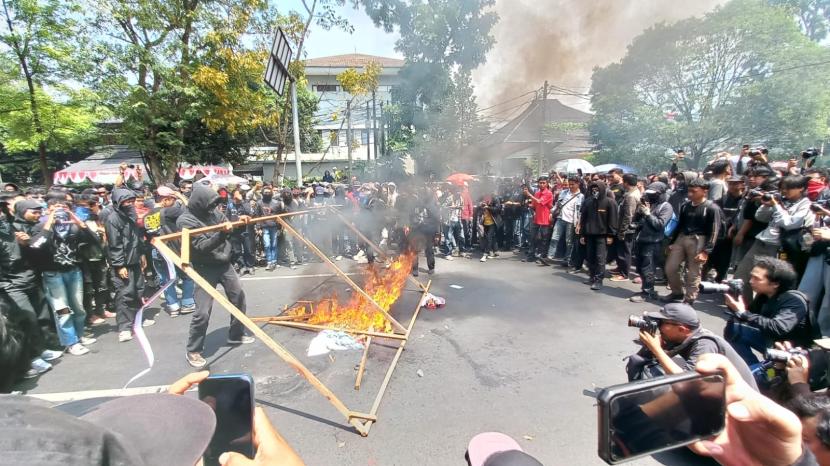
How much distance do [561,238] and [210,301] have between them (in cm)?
765

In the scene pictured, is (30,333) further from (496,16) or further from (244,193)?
(496,16)

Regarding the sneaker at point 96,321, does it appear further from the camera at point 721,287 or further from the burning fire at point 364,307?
the camera at point 721,287

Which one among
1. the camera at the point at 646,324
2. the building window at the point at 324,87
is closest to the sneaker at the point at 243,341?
the camera at the point at 646,324

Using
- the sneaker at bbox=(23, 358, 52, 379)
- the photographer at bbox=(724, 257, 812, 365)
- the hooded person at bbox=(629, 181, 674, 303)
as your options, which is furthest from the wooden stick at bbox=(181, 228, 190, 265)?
the hooded person at bbox=(629, 181, 674, 303)

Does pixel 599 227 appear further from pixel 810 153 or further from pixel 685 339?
pixel 685 339

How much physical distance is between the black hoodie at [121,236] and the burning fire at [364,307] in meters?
2.42

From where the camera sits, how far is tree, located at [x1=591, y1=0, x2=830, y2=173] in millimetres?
19359

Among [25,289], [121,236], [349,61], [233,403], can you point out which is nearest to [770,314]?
[233,403]

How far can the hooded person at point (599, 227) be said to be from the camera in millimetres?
6668

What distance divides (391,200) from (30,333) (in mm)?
7769

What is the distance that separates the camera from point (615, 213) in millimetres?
6637

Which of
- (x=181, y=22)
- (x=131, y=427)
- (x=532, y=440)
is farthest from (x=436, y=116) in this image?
(x=131, y=427)

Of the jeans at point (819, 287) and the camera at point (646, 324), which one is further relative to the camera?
the jeans at point (819, 287)

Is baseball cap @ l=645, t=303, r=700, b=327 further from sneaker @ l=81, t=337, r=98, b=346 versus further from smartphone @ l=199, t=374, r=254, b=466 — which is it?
sneaker @ l=81, t=337, r=98, b=346
